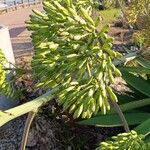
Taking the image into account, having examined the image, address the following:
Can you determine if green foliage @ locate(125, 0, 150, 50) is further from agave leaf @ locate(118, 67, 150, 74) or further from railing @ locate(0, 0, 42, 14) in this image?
railing @ locate(0, 0, 42, 14)

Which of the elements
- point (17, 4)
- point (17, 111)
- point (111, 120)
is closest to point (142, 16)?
point (111, 120)

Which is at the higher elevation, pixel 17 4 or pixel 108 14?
pixel 108 14

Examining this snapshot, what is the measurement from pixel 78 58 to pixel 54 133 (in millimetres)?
2437

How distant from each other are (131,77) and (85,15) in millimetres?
2646

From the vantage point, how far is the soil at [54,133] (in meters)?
4.68

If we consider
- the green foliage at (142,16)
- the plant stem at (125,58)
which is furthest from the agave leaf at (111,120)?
the green foliage at (142,16)

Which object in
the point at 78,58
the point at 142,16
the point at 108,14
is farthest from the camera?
the point at 108,14

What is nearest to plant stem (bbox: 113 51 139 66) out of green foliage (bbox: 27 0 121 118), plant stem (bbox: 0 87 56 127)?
plant stem (bbox: 0 87 56 127)

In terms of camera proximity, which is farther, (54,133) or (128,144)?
(54,133)

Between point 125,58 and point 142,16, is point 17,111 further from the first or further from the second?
point 142,16

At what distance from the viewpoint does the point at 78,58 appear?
94.0 inches

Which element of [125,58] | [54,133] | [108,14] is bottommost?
[108,14]

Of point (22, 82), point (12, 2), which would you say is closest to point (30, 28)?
point (22, 82)

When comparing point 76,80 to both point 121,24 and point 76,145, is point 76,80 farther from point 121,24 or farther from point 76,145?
point 121,24
